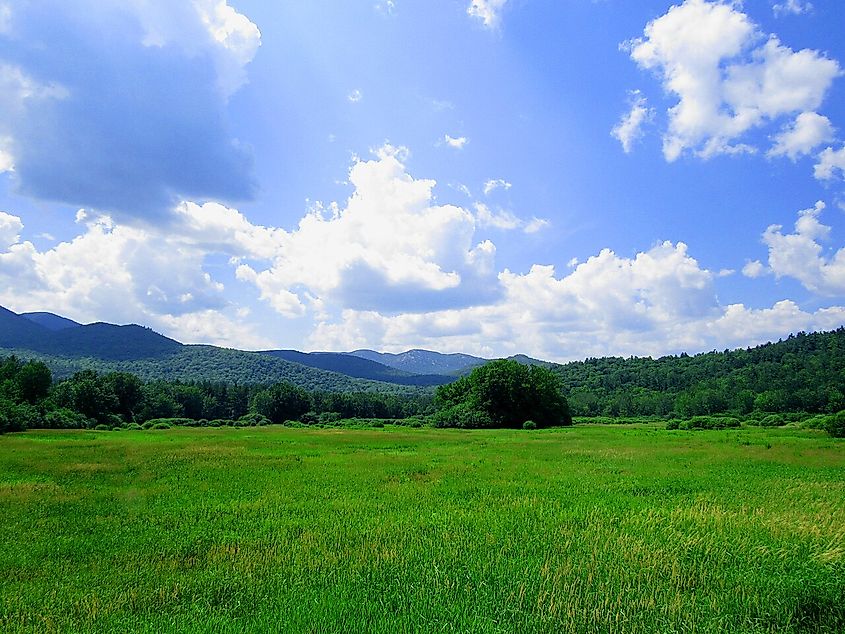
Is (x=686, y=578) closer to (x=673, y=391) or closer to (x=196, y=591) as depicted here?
(x=196, y=591)

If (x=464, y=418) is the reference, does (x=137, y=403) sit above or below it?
below

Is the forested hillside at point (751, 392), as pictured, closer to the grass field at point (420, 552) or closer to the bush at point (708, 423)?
the bush at point (708, 423)

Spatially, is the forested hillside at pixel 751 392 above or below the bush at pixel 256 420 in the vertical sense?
above

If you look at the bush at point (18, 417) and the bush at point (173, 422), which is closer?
the bush at point (18, 417)

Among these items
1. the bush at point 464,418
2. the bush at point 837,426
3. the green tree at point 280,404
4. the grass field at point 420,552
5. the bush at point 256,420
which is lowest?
the bush at point 256,420

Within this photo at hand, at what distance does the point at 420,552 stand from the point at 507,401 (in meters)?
74.8

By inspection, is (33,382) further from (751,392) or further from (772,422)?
(751,392)

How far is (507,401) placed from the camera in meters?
85.0

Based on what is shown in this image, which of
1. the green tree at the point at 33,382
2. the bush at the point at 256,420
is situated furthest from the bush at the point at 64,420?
the bush at the point at 256,420

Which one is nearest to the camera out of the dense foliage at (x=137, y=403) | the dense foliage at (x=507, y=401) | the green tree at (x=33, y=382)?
the dense foliage at (x=137, y=403)

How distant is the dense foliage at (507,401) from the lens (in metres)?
83.8

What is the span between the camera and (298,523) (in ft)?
48.4

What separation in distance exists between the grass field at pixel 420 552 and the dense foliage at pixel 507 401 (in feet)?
196

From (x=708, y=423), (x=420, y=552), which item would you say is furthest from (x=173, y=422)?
(x=420, y=552)
